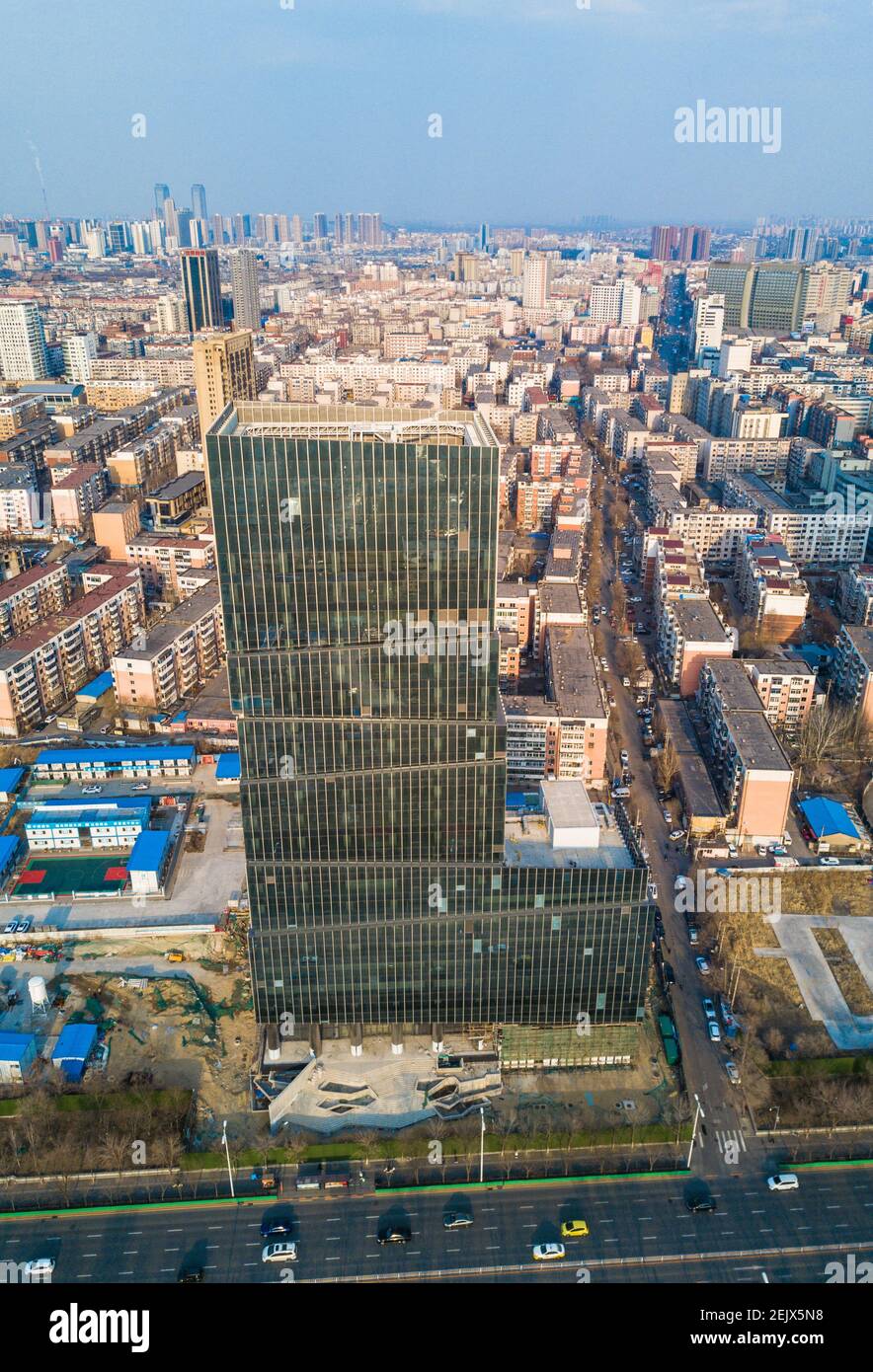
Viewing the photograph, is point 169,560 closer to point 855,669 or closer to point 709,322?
point 855,669

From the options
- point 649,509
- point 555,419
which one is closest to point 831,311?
point 555,419

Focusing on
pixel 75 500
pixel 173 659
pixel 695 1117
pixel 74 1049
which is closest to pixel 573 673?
pixel 173 659

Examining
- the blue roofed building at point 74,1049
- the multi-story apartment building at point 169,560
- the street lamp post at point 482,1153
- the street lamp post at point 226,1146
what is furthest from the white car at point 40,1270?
the multi-story apartment building at point 169,560

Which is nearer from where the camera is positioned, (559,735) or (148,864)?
Result: (148,864)

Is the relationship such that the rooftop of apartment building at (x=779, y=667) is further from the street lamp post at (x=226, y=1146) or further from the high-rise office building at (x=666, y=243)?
the high-rise office building at (x=666, y=243)

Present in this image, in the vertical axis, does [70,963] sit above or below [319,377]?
below

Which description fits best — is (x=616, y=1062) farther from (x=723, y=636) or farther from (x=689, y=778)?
(x=723, y=636)
